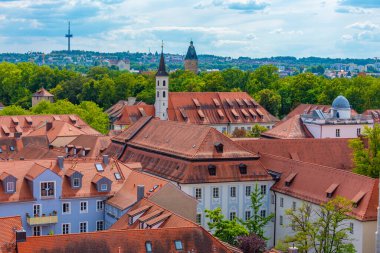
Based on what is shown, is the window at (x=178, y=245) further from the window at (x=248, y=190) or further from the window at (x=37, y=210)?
the window at (x=248, y=190)

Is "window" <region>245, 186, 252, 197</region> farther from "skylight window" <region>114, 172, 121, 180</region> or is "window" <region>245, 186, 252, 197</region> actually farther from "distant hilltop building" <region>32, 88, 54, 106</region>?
"distant hilltop building" <region>32, 88, 54, 106</region>

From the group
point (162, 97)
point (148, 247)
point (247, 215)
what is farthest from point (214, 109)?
point (148, 247)

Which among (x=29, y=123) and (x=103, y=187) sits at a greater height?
(x=29, y=123)

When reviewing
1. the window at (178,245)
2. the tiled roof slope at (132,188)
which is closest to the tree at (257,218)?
the tiled roof slope at (132,188)

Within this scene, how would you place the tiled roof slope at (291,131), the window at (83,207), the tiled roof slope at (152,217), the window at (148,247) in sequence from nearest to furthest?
the window at (148,247), the tiled roof slope at (152,217), the window at (83,207), the tiled roof slope at (291,131)

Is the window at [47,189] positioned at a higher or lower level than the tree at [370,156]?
lower

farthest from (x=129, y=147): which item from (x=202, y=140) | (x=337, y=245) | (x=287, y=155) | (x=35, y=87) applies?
(x=35, y=87)

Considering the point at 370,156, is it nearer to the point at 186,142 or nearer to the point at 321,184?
the point at 321,184

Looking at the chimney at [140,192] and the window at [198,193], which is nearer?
the chimney at [140,192]
